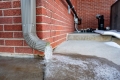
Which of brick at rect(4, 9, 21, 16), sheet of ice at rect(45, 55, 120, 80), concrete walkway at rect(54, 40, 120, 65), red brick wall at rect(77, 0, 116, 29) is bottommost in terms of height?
sheet of ice at rect(45, 55, 120, 80)

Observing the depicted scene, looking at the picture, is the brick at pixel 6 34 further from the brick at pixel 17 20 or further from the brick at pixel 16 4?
the brick at pixel 16 4

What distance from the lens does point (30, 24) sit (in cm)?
124

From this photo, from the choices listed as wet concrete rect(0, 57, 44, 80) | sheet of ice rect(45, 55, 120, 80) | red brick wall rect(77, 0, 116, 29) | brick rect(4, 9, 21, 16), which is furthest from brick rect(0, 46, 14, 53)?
red brick wall rect(77, 0, 116, 29)

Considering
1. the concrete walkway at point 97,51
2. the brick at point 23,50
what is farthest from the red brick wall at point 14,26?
the concrete walkway at point 97,51

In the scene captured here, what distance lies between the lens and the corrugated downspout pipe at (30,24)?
4.05ft

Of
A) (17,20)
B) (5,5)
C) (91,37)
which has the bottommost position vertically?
(91,37)

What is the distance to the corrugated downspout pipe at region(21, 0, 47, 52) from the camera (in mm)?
1233

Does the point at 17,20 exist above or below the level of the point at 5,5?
below

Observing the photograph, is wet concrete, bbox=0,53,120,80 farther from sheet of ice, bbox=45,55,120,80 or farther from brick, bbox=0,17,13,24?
brick, bbox=0,17,13,24

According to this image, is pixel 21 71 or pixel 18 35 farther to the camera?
pixel 18 35

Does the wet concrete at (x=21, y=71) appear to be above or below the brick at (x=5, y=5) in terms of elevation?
below

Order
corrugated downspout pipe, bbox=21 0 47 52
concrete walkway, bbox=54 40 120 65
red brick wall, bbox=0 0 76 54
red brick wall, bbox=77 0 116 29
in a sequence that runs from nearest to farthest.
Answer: corrugated downspout pipe, bbox=21 0 47 52 → red brick wall, bbox=0 0 76 54 → concrete walkway, bbox=54 40 120 65 → red brick wall, bbox=77 0 116 29

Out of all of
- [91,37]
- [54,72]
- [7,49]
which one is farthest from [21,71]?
[91,37]

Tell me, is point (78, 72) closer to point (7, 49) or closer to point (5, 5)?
point (7, 49)
